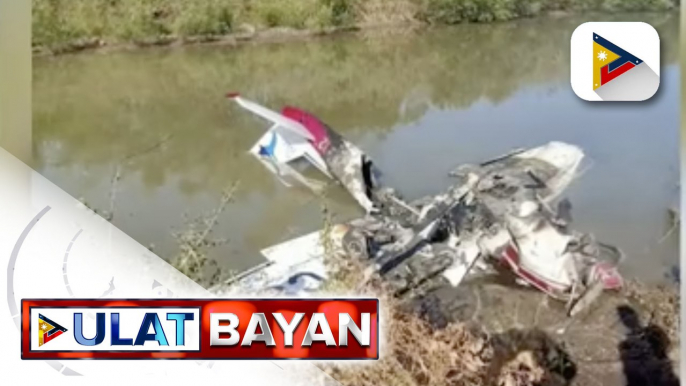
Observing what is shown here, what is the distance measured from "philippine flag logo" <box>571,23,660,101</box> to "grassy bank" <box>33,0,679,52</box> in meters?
0.07

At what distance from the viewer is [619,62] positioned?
6.40 ft

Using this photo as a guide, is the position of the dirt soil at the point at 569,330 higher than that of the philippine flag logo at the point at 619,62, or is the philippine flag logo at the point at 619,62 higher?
the philippine flag logo at the point at 619,62

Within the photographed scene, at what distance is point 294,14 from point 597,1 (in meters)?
0.83

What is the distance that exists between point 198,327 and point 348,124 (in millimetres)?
688

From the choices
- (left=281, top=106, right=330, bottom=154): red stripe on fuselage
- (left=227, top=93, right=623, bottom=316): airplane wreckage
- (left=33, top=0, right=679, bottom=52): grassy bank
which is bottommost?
(left=227, top=93, right=623, bottom=316): airplane wreckage

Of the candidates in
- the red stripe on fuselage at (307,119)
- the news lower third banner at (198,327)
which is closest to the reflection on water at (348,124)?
the red stripe on fuselage at (307,119)

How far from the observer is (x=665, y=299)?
1.99 meters

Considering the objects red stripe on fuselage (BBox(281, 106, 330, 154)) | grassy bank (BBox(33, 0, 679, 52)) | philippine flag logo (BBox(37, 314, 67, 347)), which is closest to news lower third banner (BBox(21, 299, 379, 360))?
philippine flag logo (BBox(37, 314, 67, 347))

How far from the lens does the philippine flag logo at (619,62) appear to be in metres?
1.95

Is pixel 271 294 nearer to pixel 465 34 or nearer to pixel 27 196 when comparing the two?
pixel 27 196

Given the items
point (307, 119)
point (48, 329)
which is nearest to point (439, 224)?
point (307, 119)

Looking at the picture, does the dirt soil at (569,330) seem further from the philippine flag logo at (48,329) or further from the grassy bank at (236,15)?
the philippine flag logo at (48,329)

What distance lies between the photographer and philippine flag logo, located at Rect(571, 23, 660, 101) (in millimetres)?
1954

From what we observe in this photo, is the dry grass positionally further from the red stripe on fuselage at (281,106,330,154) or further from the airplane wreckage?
the red stripe on fuselage at (281,106,330,154)
